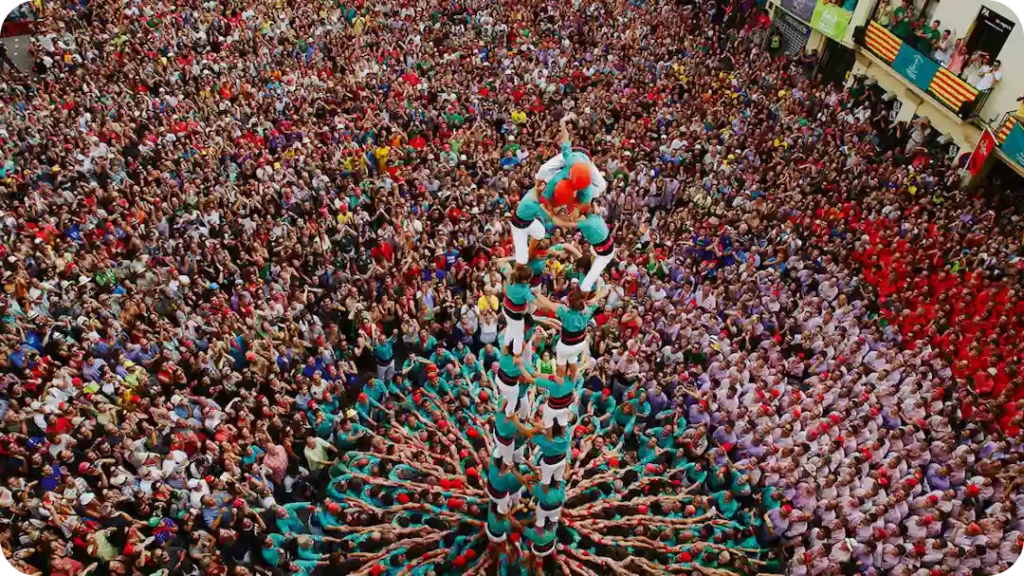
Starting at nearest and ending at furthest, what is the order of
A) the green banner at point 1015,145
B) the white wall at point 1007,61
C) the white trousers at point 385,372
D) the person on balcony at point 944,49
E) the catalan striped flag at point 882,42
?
the white trousers at point 385,372, the green banner at point 1015,145, the white wall at point 1007,61, the person on balcony at point 944,49, the catalan striped flag at point 882,42

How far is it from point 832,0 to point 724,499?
1814 centimetres

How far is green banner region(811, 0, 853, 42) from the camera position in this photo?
2105 cm

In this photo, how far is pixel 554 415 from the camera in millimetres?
8375

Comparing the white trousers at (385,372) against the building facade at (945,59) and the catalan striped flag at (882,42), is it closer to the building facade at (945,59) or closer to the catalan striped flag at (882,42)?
the building facade at (945,59)

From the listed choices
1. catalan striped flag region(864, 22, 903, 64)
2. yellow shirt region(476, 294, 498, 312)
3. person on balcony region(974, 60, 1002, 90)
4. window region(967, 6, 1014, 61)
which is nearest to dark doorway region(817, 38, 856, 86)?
catalan striped flag region(864, 22, 903, 64)

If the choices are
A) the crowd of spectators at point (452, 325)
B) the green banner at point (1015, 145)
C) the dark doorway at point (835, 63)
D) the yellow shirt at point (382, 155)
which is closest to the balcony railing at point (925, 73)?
the crowd of spectators at point (452, 325)

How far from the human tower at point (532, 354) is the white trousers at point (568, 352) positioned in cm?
1

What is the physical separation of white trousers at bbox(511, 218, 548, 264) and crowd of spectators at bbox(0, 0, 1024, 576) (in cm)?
154

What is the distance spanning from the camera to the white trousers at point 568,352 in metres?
7.78

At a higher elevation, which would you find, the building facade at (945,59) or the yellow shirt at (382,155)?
the building facade at (945,59)

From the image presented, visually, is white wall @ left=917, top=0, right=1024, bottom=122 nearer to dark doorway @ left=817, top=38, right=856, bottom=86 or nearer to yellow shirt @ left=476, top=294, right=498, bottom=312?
dark doorway @ left=817, top=38, right=856, bottom=86

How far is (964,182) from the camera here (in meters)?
17.4

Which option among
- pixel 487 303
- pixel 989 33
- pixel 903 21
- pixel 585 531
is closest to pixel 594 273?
pixel 585 531

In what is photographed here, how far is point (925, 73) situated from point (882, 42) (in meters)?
2.06
